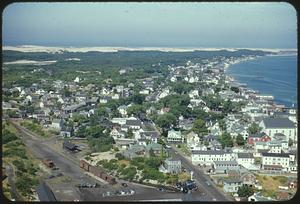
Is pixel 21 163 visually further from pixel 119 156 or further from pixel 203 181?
pixel 203 181

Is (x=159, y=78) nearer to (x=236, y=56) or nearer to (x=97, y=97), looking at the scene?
(x=97, y=97)

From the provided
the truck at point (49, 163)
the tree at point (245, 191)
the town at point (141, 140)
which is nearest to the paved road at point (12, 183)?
the town at point (141, 140)

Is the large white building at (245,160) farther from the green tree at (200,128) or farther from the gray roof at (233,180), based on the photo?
the green tree at (200,128)

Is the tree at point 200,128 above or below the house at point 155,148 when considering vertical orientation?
above

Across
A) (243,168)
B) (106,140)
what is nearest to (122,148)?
(106,140)

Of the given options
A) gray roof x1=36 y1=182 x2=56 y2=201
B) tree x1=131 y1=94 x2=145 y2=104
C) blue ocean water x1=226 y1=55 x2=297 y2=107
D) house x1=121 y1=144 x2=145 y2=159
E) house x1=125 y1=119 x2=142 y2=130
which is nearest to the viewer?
gray roof x1=36 y1=182 x2=56 y2=201

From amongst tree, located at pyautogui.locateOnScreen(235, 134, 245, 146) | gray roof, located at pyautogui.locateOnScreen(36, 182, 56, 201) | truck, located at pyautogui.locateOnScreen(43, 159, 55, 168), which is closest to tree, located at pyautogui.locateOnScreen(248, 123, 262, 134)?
tree, located at pyautogui.locateOnScreen(235, 134, 245, 146)

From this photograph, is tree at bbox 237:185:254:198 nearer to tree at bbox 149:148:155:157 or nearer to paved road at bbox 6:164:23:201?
tree at bbox 149:148:155:157
